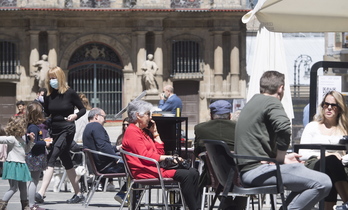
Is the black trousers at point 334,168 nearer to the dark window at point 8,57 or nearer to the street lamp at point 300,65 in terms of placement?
the street lamp at point 300,65

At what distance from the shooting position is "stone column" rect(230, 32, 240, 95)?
39.1 metres

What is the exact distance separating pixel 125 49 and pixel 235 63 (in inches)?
190

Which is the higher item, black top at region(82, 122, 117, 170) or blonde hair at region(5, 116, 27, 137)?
blonde hair at region(5, 116, 27, 137)

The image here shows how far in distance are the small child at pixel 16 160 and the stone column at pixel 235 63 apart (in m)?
28.0

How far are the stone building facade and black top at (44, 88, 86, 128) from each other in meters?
25.7

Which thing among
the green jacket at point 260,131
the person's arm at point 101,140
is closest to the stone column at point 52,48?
the person's arm at point 101,140

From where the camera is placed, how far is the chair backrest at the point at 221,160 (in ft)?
25.6

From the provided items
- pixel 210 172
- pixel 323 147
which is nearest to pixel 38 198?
pixel 210 172

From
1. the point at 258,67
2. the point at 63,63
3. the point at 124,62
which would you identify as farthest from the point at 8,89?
the point at 258,67

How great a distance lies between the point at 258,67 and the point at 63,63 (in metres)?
26.3

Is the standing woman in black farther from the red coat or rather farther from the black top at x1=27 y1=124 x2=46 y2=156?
the red coat

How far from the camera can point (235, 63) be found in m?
39.2

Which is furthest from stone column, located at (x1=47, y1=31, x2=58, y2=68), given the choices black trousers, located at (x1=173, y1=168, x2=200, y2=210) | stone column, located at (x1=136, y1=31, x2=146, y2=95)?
black trousers, located at (x1=173, y1=168, x2=200, y2=210)

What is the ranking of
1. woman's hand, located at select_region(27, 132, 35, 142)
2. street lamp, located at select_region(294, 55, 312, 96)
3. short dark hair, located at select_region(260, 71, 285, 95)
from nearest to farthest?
1. short dark hair, located at select_region(260, 71, 285, 95)
2. woman's hand, located at select_region(27, 132, 35, 142)
3. street lamp, located at select_region(294, 55, 312, 96)
